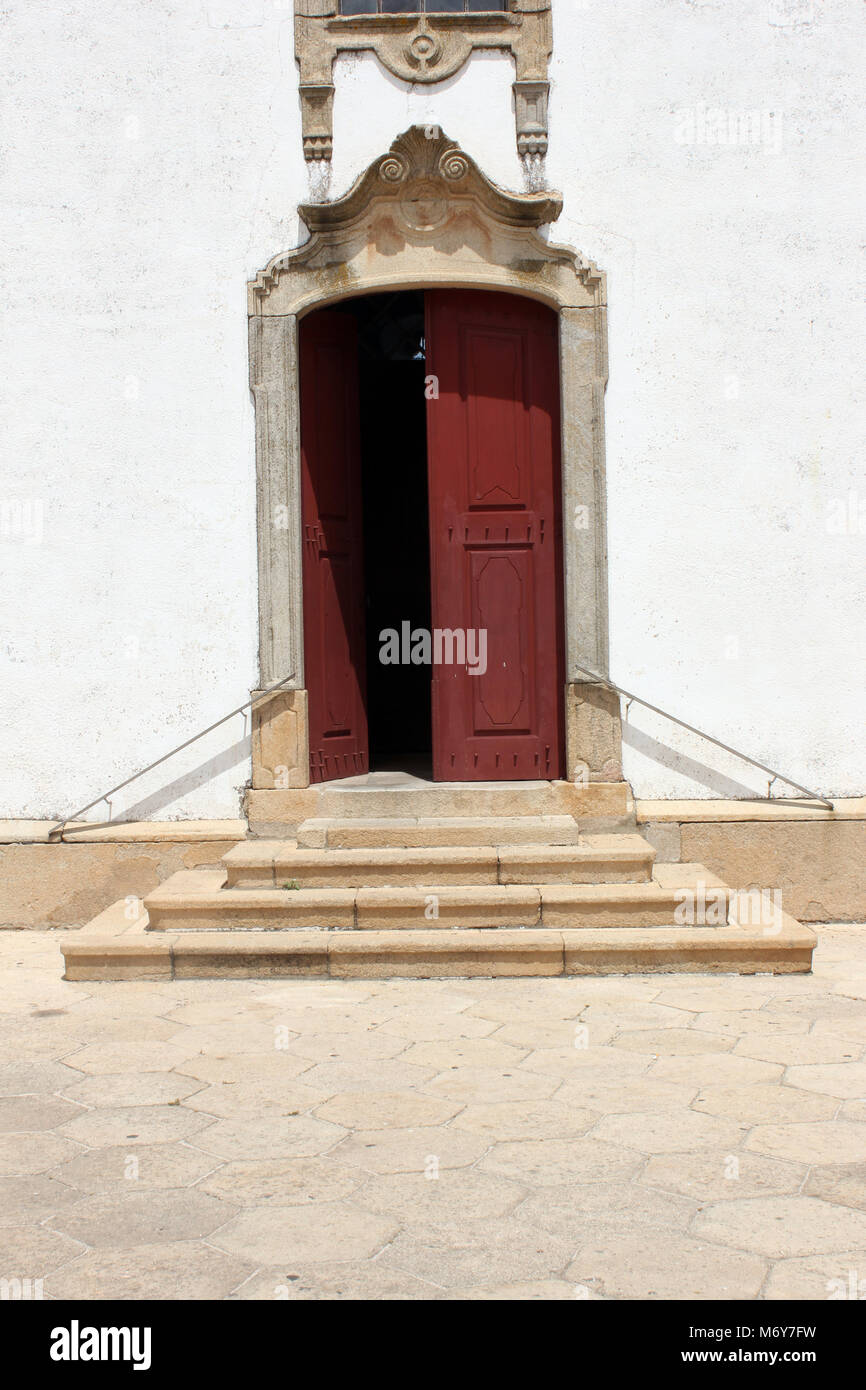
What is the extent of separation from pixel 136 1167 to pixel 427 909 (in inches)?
91.6

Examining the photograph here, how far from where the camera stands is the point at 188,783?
665 cm

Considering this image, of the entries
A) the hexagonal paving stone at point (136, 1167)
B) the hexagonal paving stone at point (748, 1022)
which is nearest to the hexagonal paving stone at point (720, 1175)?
the hexagonal paving stone at point (748, 1022)

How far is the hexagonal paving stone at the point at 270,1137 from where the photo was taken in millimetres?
3553

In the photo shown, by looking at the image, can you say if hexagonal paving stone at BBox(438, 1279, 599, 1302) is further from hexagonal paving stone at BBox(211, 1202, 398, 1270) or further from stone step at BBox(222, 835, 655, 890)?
stone step at BBox(222, 835, 655, 890)

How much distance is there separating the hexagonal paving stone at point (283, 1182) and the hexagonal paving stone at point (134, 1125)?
1.06 feet

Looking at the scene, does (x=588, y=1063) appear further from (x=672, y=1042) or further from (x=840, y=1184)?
(x=840, y=1184)

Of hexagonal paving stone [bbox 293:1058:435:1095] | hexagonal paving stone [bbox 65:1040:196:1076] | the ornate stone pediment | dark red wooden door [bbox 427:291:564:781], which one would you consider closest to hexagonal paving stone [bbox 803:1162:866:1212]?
hexagonal paving stone [bbox 293:1058:435:1095]

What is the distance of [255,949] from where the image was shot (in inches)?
212

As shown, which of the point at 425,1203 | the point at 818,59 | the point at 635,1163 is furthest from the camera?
the point at 818,59

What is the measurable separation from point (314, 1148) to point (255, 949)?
74.2 inches

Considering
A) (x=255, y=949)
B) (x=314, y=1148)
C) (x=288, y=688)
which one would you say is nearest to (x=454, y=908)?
(x=255, y=949)

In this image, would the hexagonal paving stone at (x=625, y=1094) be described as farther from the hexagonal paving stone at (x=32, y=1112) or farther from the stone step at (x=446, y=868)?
the stone step at (x=446, y=868)

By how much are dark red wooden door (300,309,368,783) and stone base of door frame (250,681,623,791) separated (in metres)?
0.21

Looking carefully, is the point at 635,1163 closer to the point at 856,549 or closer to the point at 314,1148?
the point at 314,1148
